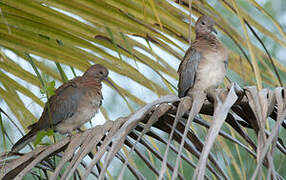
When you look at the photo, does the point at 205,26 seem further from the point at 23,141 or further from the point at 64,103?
the point at 23,141

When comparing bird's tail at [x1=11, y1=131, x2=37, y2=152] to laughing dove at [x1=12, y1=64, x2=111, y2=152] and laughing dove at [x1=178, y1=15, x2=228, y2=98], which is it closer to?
laughing dove at [x1=12, y1=64, x2=111, y2=152]

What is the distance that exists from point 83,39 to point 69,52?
0.05m

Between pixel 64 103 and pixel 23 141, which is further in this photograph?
pixel 64 103

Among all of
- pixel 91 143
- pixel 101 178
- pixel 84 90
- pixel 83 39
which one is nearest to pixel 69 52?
pixel 83 39

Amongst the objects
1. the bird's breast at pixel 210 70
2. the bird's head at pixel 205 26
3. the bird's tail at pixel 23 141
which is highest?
the bird's tail at pixel 23 141

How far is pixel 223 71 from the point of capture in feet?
6.32

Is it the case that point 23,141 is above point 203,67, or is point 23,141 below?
above

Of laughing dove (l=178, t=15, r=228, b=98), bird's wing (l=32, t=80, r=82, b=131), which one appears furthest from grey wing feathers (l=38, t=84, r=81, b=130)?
laughing dove (l=178, t=15, r=228, b=98)

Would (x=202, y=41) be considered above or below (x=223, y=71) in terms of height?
above

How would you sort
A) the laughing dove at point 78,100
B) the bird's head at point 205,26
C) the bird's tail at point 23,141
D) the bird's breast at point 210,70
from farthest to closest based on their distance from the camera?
the laughing dove at point 78,100, the bird's head at point 205,26, the bird's breast at point 210,70, the bird's tail at point 23,141

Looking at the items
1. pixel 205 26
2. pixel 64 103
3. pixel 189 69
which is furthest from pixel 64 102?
pixel 205 26

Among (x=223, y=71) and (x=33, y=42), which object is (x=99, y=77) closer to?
(x=223, y=71)

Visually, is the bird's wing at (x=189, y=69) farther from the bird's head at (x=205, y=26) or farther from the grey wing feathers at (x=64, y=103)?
the grey wing feathers at (x=64, y=103)

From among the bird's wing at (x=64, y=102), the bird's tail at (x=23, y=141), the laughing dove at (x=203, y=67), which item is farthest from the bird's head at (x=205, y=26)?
the bird's tail at (x=23, y=141)
